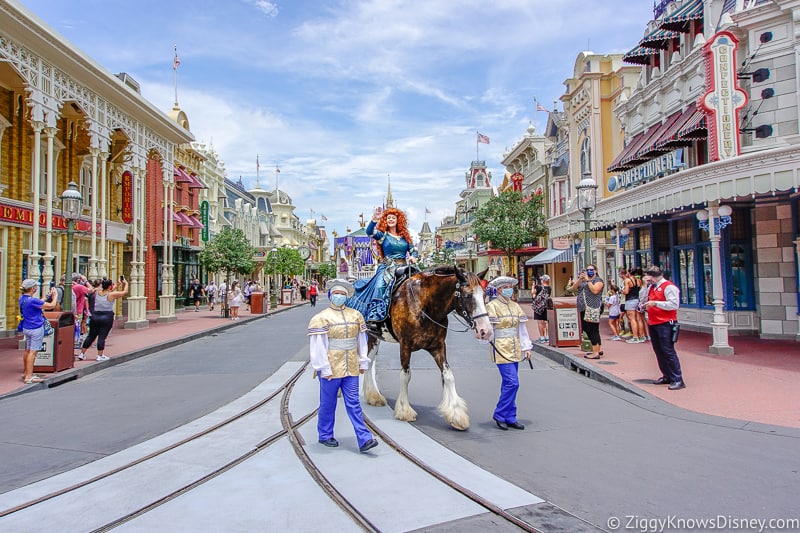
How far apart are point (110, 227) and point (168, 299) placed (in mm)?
3804

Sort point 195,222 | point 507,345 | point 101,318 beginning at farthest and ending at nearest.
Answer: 1. point 195,222
2. point 101,318
3. point 507,345

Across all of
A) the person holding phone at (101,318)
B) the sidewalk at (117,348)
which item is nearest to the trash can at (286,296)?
the sidewalk at (117,348)

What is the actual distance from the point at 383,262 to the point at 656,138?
41.4 feet

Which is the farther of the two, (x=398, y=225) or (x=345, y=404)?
(x=398, y=225)

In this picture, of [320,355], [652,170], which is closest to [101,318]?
[320,355]

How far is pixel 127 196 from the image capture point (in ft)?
75.2

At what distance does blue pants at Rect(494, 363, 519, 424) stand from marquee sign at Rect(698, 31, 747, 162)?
947cm

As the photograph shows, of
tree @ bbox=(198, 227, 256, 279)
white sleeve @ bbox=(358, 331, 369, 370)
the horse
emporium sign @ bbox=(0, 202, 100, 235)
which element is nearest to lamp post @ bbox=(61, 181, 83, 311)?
emporium sign @ bbox=(0, 202, 100, 235)

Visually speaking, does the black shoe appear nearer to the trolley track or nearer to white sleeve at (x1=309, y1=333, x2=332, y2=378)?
the trolley track

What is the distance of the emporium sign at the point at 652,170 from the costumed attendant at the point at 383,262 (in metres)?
10.7

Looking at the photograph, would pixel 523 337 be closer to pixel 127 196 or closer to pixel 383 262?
pixel 383 262

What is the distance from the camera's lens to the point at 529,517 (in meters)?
3.72

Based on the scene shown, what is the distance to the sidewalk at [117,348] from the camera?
31.3 feet

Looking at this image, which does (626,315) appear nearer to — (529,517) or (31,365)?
(529,517)
